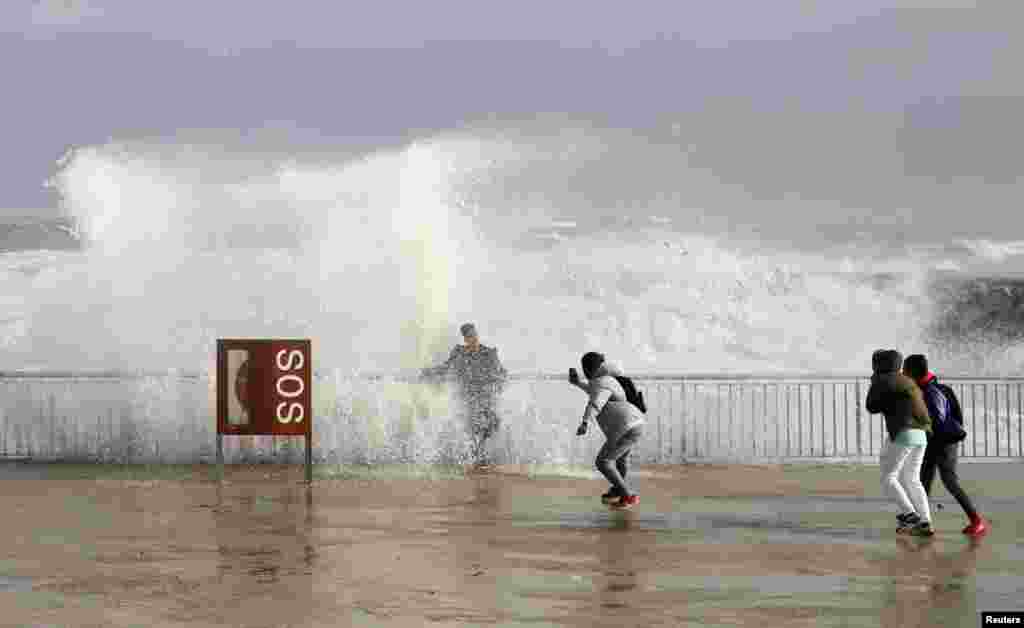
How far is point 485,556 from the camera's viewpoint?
14391 mm

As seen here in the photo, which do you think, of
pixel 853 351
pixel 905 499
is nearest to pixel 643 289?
pixel 853 351

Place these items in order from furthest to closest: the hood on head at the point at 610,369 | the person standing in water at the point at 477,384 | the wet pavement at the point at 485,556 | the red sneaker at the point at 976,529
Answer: the person standing in water at the point at 477,384, the hood on head at the point at 610,369, the red sneaker at the point at 976,529, the wet pavement at the point at 485,556

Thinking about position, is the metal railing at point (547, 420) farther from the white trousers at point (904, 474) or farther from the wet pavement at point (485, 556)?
the white trousers at point (904, 474)

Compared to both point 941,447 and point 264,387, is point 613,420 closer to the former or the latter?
point 941,447

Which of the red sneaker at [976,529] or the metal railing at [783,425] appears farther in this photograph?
the metal railing at [783,425]

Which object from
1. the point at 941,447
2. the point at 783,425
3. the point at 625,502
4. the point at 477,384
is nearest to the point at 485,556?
the point at 941,447

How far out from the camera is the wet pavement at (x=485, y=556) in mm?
11375

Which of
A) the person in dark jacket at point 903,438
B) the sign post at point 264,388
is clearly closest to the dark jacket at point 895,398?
the person in dark jacket at point 903,438

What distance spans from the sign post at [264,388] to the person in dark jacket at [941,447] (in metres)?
7.49

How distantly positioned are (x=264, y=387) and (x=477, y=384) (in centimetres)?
377

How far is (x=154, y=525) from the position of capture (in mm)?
16703

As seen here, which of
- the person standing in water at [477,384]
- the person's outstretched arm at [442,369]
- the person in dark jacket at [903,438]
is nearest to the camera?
the person in dark jacket at [903,438]

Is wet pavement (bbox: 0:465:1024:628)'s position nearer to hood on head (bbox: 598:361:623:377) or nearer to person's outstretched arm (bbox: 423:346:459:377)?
hood on head (bbox: 598:361:623:377)

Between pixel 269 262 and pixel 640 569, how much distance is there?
159ft
